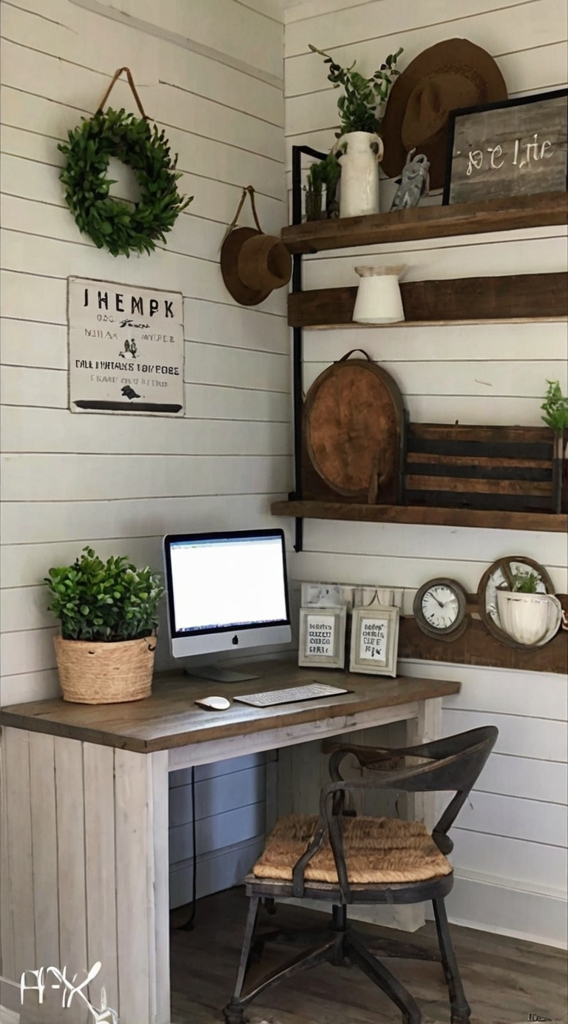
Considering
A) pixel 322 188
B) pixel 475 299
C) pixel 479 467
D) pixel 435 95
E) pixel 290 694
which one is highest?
pixel 435 95

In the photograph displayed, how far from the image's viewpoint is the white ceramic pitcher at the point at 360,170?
3.44 metres

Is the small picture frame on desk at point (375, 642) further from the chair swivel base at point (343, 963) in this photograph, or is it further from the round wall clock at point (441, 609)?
the chair swivel base at point (343, 963)

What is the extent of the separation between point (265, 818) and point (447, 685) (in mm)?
892

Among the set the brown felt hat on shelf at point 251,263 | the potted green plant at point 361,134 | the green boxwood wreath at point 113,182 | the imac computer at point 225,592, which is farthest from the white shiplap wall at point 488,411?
the green boxwood wreath at point 113,182

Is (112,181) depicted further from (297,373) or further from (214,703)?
(214,703)

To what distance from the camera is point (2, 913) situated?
2867mm

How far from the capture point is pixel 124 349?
323 centimetres

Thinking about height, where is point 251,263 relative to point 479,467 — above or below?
above

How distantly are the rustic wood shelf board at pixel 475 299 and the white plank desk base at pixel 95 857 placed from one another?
4.26 ft

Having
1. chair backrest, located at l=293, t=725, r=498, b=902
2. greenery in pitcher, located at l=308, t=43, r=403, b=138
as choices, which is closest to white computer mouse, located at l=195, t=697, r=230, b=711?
chair backrest, located at l=293, t=725, r=498, b=902

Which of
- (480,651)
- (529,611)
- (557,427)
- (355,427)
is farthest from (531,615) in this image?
(355,427)

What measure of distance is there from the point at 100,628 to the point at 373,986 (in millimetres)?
1189

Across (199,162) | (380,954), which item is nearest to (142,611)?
(380,954)

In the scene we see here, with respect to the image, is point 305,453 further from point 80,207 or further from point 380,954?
point 380,954
